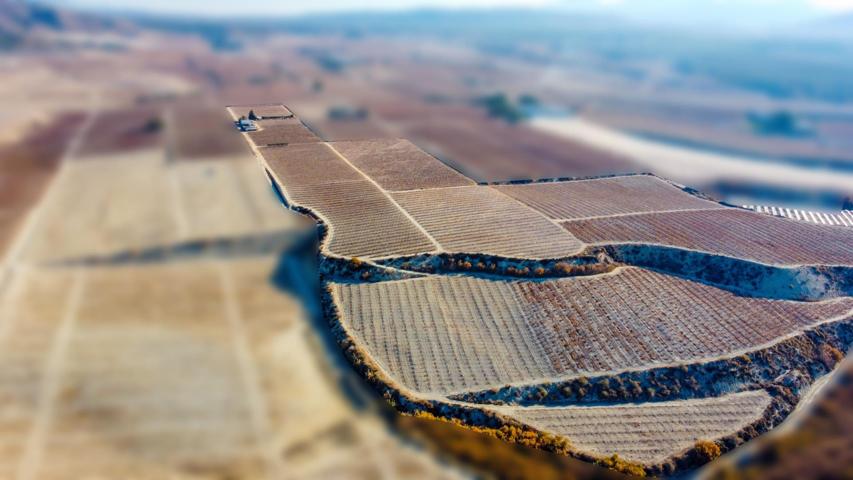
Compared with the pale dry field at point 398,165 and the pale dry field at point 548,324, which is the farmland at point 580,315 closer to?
the pale dry field at point 548,324

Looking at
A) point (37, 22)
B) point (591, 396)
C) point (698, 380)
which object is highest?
point (37, 22)

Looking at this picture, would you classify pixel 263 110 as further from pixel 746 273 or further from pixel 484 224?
pixel 746 273

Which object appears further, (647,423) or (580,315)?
(580,315)

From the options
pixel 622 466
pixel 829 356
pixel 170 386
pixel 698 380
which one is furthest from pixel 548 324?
pixel 170 386

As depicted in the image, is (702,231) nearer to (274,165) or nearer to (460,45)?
(274,165)

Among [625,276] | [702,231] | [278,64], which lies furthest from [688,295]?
[278,64]

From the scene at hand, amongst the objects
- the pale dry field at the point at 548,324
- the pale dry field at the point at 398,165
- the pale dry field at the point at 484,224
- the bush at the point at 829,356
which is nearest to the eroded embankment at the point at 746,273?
the pale dry field at the point at 548,324
